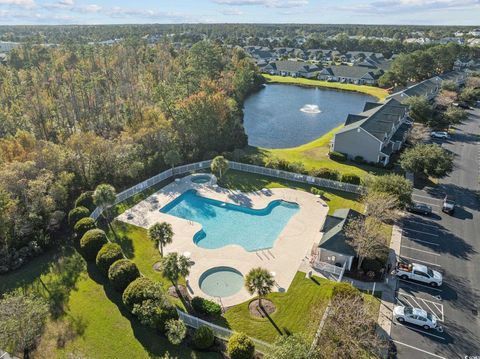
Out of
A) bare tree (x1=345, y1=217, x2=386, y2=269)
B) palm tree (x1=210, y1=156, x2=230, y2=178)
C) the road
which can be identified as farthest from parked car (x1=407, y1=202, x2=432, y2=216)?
palm tree (x1=210, y1=156, x2=230, y2=178)

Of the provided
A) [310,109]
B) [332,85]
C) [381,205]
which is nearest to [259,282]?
[381,205]

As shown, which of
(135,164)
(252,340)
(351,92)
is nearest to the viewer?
(252,340)

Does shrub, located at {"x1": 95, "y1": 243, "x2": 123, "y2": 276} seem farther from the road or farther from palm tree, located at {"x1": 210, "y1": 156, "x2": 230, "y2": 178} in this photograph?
the road

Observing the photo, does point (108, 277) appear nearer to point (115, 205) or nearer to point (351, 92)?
point (115, 205)

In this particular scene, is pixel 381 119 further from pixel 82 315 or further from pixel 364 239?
pixel 82 315

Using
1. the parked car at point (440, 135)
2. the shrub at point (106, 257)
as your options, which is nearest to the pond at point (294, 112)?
the parked car at point (440, 135)

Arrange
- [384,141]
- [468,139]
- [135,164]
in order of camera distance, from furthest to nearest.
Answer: [468,139], [384,141], [135,164]

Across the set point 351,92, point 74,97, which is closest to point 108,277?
point 74,97
